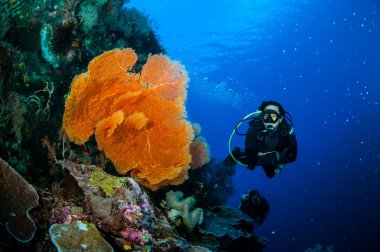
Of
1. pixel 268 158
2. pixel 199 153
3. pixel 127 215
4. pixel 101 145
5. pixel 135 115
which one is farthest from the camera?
pixel 199 153

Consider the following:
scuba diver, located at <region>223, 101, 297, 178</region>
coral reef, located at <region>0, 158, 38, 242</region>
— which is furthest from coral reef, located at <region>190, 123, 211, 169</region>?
coral reef, located at <region>0, 158, 38, 242</region>

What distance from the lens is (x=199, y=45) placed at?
5056 centimetres

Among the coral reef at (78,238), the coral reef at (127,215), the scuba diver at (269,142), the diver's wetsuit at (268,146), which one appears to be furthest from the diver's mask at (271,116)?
the coral reef at (78,238)

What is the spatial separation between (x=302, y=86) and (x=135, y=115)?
79.7m

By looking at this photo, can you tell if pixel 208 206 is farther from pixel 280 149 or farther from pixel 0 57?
pixel 0 57

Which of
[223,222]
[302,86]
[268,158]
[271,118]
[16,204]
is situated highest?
[302,86]

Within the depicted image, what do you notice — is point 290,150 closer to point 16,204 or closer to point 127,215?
point 127,215

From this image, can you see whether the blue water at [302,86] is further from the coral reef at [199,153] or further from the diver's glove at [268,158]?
the diver's glove at [268,158]

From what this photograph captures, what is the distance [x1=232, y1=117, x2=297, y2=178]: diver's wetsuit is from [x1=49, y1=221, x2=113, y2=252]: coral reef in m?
3.52

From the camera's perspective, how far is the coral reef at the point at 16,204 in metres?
2.62

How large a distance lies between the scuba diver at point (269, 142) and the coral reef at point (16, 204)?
388 cm

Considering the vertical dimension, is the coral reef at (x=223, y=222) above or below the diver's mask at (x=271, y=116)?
below

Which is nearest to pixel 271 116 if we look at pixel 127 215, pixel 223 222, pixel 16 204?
pixel 223 222

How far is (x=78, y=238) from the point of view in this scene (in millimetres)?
2588
